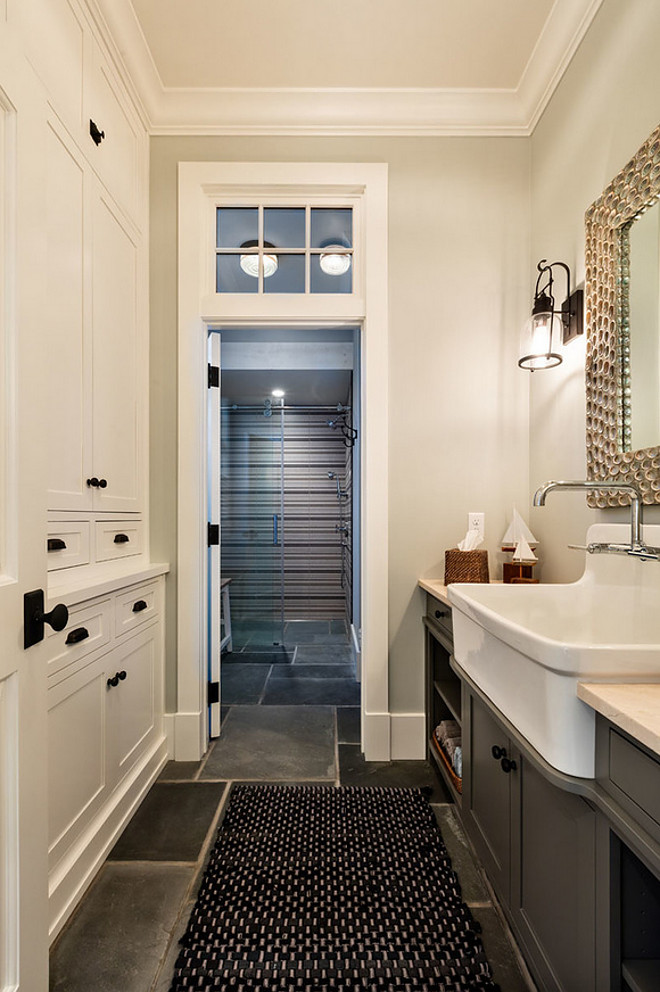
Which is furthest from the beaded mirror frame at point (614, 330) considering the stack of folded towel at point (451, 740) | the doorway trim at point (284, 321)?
the stack of folded towel at point (451, 740)

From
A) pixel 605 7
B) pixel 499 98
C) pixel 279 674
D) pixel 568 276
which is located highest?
pixel 499 98

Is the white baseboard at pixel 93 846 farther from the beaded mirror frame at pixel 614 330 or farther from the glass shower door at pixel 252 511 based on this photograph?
the glass shower door at pixel 252 511

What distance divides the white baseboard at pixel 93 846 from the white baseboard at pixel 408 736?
101cm

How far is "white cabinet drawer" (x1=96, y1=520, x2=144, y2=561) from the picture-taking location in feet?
6.07

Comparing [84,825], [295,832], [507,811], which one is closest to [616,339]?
[507,811]

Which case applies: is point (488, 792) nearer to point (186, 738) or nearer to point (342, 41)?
point (186, 738)

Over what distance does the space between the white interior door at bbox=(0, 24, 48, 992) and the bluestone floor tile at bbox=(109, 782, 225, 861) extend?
673 millimetres

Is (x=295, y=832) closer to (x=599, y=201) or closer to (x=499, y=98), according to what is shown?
(x=599, y=201)

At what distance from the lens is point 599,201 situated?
1632 mm

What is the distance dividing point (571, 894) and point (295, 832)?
1.08m

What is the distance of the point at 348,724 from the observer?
2.63m

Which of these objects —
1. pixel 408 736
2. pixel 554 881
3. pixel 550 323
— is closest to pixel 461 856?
pixel 408 736

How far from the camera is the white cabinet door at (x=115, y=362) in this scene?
182 centimetres

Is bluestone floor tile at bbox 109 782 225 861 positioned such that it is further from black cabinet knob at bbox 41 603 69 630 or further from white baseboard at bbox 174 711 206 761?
black cabinet knob at bbox 41 603 69 630
